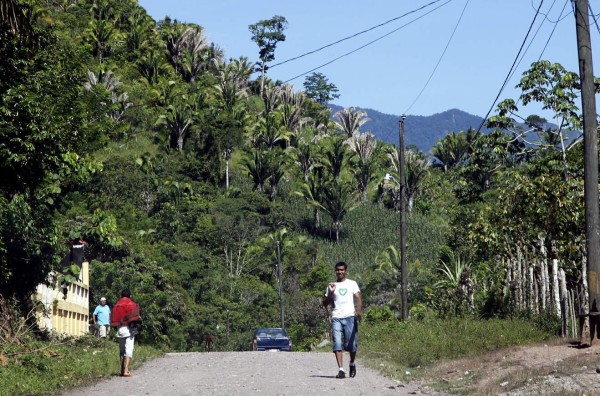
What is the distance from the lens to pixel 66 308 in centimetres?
3066

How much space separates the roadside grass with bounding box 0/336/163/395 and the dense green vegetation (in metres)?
1.92

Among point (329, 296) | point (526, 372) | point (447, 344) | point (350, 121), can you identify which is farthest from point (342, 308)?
point (350, 121)

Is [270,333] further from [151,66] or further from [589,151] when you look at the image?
[151,66]

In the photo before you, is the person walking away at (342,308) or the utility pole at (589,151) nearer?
Answer: the person walking away at (342,308)

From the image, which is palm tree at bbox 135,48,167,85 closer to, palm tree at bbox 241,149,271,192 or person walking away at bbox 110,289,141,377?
palm tree at bbox 241,149,271,192

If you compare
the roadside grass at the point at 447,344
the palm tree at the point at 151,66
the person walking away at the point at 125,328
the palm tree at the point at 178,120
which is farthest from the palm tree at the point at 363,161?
the person walking away at the point at 125,328

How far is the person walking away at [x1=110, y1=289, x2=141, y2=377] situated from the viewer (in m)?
17.5

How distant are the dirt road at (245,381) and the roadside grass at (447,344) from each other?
74 centimetres

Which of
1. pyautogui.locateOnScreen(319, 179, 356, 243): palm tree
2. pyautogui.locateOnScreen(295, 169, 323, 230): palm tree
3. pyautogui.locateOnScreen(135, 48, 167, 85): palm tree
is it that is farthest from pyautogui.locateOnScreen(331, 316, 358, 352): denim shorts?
pyautogui.locateOnScreen(135, 48, 167, 85): palm tree

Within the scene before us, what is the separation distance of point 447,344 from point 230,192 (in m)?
64.9

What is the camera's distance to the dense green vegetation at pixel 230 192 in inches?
893

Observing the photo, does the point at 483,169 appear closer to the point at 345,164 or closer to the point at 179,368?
the point at 179,368

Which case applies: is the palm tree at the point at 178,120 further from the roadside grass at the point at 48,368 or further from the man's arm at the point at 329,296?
the man's arm at the point at 329,296

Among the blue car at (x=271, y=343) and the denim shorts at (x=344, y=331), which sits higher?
the denim shorts at (x=344, y=331)
